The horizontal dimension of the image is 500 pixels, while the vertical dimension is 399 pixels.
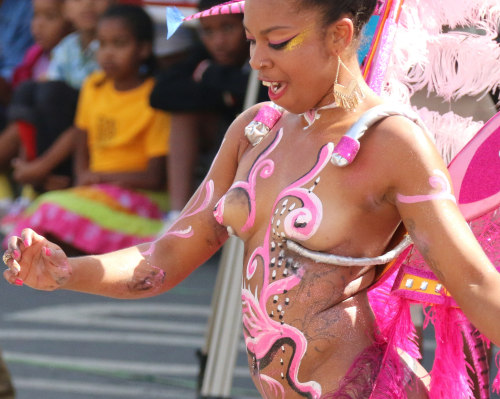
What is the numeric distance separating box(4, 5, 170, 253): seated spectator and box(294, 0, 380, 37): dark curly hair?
4.14 meters

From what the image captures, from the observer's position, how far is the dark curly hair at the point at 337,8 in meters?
1.96

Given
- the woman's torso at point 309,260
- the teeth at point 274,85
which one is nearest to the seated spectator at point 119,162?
the woman's torso at point 309,260

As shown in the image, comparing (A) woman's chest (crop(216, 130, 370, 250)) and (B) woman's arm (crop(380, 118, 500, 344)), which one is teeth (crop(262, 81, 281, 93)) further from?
(B) woman's arm (crop(380, 118, 500, 344))

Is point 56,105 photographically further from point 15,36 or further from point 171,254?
point 171,254

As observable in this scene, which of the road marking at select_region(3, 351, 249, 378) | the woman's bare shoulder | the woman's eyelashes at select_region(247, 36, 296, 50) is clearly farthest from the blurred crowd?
the woman's eyelashes at select_region(247, 36, 296, 50)

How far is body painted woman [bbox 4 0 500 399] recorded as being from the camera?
6.17ft

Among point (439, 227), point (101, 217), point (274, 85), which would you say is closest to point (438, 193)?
point (439, 227)

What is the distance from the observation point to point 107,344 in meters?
4.79

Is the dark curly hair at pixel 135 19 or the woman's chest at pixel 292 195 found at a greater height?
the woman's chest at pixel 292 195

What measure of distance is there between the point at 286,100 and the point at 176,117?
4049 mm

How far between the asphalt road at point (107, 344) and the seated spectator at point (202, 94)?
0.70 m

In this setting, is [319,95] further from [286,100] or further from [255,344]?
[255,344]

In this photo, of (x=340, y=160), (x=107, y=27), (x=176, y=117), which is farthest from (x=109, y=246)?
(x=340, y=160)

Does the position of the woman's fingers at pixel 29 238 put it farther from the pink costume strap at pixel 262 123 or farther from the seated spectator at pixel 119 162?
the seated spectator at pixel 119 162
